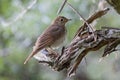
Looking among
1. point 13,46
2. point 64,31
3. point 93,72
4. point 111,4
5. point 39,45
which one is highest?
point 111,4

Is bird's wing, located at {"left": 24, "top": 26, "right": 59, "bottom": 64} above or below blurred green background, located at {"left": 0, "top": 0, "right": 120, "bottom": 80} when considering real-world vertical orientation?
above

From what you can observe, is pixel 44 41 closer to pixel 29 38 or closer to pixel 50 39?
pixel 50 39

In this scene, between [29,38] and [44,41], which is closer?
[44,41]

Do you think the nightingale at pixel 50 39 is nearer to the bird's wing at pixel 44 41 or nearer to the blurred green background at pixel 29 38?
the bird's wing at pixel 44 41

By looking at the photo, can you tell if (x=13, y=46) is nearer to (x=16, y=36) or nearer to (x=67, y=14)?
(x=16, y=36)

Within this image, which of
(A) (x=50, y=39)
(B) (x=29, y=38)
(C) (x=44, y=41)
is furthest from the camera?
(B) (x=29, y=38)

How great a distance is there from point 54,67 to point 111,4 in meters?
0.23

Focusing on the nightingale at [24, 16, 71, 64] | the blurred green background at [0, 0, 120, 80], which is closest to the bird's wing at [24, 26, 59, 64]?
the nightingale at [24, 16, 71, 64]

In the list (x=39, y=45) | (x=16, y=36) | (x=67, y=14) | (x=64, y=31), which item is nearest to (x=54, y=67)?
(x=39, y=45)

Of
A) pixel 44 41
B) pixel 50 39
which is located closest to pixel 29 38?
pixel 50 39

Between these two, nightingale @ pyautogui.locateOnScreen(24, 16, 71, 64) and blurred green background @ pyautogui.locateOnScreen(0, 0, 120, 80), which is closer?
nightingale @ pyautogui.locateOnScreen(24, 16, 71, 64)

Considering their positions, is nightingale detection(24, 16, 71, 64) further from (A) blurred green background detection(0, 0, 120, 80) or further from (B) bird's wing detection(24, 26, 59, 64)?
(A) blurred green background detection(0, 0, 120, 80)

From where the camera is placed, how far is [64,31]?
2158 millimetres

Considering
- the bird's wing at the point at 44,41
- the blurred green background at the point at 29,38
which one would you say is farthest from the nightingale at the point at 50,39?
the blurred green background at the point at 29,38
